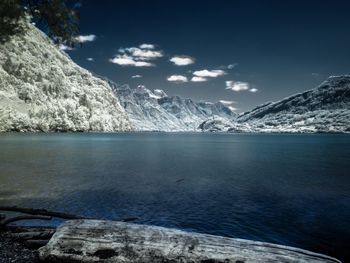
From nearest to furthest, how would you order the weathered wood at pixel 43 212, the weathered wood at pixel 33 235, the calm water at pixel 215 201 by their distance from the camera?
the weathered wood at pixel 33 235, the weathered wood at pixel 43 212, the calm water at pixel 215 201

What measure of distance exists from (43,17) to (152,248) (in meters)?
12.7

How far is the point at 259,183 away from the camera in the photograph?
130 ft

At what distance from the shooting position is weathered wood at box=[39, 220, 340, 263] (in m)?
7.83

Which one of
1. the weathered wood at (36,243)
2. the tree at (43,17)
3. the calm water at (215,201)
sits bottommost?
the calm water at (215,201)

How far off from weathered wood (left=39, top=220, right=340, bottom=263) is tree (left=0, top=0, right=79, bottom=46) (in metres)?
10.4

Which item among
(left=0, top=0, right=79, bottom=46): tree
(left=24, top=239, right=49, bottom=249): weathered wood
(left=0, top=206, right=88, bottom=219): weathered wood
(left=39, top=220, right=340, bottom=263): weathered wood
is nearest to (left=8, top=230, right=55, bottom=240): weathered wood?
(left=24, top=239, right=49, bottom=249): weathered wood

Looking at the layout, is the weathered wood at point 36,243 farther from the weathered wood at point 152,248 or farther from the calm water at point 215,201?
the calm water at point 215,201

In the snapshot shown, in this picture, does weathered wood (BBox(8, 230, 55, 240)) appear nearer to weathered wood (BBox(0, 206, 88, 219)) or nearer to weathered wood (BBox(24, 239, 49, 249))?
weathered wood (BBox(24, 239, 49, 249))

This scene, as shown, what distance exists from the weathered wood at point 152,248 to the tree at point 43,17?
10.4 m

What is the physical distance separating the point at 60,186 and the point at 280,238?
83.1ft

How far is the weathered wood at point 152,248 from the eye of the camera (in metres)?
7.83

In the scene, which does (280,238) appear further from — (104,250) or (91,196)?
(91,196)

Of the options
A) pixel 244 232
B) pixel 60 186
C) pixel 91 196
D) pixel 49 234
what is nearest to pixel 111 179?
pixel 60 186

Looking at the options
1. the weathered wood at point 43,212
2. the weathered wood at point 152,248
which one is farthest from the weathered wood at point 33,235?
the weathered wood at point 152,248
